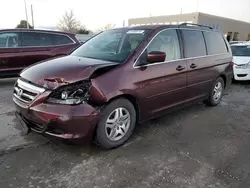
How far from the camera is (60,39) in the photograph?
7.46m

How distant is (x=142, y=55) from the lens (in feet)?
11.1

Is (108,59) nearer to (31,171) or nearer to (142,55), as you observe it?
(142,55)

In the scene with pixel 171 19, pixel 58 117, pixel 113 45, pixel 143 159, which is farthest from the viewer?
pixel 171 19

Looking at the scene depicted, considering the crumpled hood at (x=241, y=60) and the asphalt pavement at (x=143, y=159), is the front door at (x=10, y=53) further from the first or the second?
the crumpled hood at (x=241, y=60)

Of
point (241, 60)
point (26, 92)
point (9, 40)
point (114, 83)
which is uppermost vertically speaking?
point (9, 40)

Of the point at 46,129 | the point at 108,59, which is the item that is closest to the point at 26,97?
the point at 46,129

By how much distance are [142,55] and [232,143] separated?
75.5 inches

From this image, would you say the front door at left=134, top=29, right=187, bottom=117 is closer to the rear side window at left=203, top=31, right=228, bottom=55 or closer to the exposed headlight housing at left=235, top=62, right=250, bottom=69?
the rear side window at left=203, top=31, right=228, bottom=55

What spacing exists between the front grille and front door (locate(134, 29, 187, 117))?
129 centimetres

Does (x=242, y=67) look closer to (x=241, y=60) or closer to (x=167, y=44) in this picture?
(x=241, y=60)

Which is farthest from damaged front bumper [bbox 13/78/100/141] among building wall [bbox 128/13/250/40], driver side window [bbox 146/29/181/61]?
building wall [bbox 128/13/250/40]

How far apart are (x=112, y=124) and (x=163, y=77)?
45.0 inches

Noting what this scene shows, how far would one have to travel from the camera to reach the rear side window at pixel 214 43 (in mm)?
4845

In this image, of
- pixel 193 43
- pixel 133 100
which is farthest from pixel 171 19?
pixel 133 100
